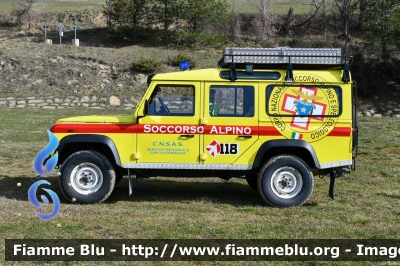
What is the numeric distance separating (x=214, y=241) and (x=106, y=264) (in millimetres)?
1552

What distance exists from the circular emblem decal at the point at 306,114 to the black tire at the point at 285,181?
46cm

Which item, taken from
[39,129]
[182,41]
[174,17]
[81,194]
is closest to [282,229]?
[81,194]

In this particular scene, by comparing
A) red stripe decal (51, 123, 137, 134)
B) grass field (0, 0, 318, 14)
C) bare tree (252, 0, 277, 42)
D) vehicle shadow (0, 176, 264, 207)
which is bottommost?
vehicle shadow (0, 176, 264, 207)

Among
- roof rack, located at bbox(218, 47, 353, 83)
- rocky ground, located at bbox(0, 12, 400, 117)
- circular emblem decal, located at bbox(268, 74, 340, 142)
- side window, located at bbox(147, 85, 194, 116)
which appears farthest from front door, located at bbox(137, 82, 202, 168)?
rocky ground, located at bbox(0, 12, 400, 117)

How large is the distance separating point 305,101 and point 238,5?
4871 centimetres

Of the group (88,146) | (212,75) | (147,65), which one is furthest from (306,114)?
(147,65)

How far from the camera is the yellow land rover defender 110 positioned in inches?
349

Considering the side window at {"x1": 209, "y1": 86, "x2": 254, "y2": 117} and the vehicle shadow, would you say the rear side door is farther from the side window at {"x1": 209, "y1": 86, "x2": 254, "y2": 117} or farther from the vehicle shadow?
the vehicle shadow

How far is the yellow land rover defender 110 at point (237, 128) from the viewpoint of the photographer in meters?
8.87

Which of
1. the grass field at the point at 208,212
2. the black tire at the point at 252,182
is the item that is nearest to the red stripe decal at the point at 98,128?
the grass field at the point at 208,212

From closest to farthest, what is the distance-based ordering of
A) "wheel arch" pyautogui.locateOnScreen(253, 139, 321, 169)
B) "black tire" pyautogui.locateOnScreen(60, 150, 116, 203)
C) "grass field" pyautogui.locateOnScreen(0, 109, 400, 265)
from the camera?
"grass field" pyautogui.locateOnScreen(0, 109, 400, 265), "wheel arch" pyautogui.locateOnScreen(253, 139, 321, 169), "black tire" pyautogui.locateOnScreen(60, 150, 116, 203)

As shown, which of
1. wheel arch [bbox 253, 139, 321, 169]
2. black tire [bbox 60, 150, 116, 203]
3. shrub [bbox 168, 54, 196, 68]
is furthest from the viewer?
shrub [bbox 168, 54, 196, 68]

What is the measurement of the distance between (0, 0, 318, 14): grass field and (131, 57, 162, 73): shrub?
19.9 m

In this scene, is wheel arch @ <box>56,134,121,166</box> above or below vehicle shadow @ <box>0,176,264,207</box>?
above
